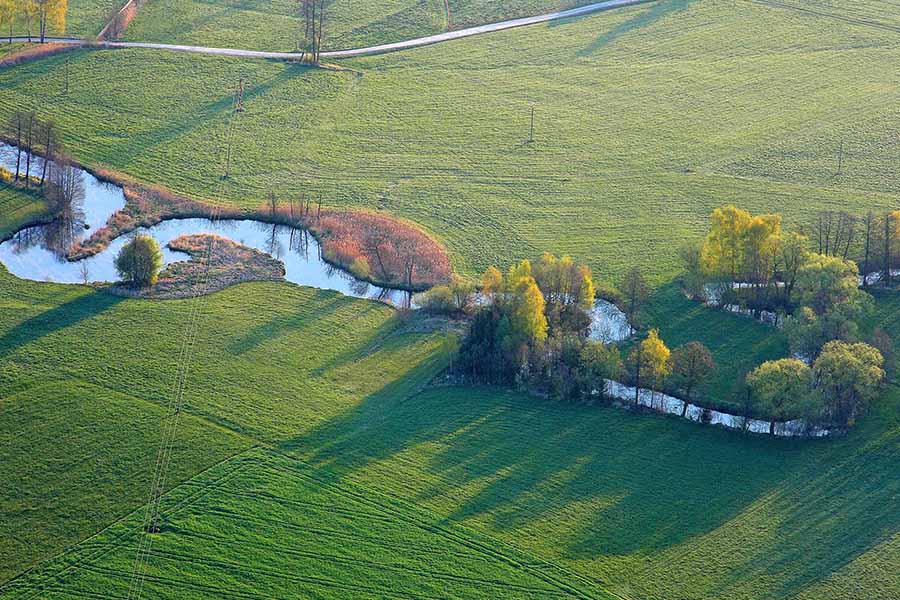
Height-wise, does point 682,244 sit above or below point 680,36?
below

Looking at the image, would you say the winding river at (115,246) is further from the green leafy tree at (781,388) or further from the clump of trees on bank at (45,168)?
the green leafy tree at (781,388)

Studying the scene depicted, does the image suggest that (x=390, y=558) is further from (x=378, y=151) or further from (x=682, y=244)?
(x=378, y=151)

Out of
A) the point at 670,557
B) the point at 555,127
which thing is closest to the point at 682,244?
the point at 555,127

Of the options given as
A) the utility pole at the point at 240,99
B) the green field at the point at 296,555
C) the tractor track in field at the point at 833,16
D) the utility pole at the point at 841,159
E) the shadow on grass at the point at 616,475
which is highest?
the tractor track in field at the point at 833,16

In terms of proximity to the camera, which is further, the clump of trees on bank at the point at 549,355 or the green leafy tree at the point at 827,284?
the green leafy tree at the point at 827,284

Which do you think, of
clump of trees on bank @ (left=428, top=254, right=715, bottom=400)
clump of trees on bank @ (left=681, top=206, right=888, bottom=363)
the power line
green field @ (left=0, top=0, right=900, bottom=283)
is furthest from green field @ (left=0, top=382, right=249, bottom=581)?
clump of trees on bank @ (left=681, top=206, right=888, bottom=363)

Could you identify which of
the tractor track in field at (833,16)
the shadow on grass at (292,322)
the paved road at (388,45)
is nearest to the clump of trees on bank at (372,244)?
the shadow on grass at (292,322)
